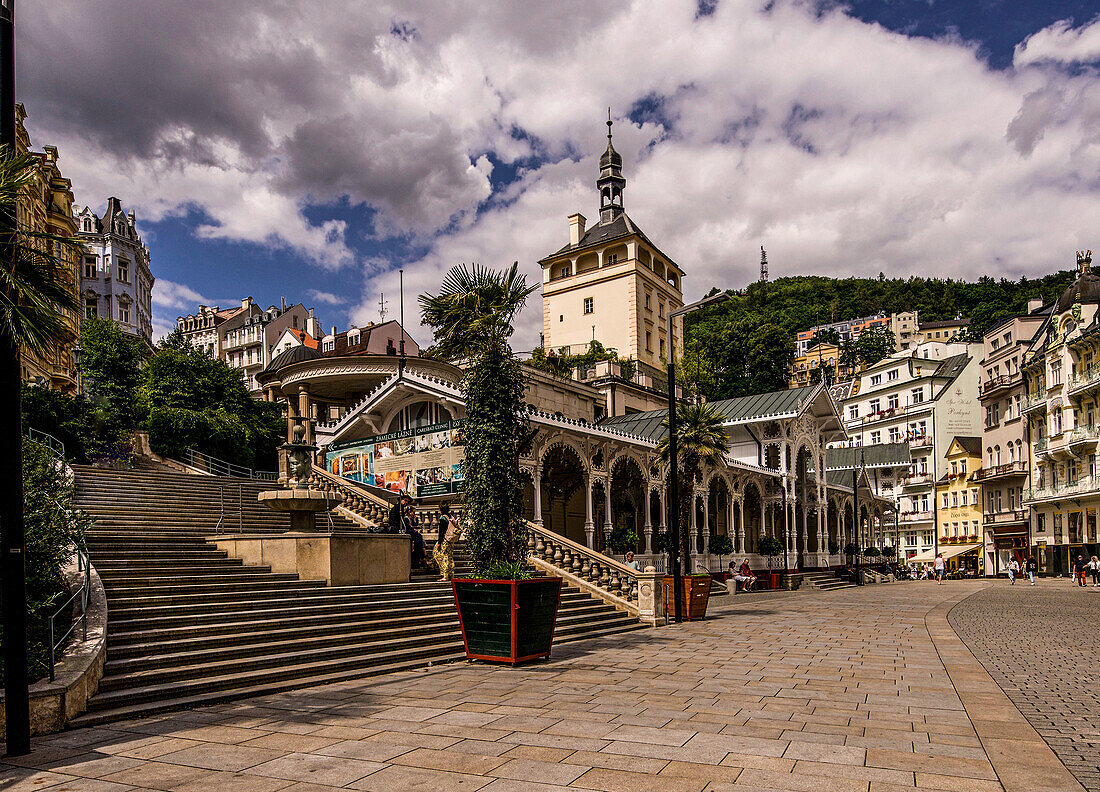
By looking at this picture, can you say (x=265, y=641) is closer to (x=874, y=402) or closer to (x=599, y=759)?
(x=599, y=759)

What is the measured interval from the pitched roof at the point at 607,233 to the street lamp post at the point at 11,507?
195ft

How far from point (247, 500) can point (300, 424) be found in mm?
7183

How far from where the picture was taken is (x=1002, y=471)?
55375 millimetres

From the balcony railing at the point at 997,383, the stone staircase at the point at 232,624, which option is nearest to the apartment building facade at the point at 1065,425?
the balcony railing at the point at 997,383

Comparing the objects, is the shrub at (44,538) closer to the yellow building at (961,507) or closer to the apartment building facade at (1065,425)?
the apartment building facade at (1065,425)

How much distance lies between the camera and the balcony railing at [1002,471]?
177ft

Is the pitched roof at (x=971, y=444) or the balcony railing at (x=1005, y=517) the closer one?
the balcony railing at (x=1005, y=517)

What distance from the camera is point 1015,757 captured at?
6418mm

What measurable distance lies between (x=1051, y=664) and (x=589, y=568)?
381 inches

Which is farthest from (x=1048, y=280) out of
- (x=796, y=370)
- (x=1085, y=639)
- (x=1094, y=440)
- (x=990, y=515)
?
(x=1085, y=639)

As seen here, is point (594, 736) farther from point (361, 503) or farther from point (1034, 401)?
point (1034, 401)

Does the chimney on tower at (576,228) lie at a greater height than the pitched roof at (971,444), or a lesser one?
greater

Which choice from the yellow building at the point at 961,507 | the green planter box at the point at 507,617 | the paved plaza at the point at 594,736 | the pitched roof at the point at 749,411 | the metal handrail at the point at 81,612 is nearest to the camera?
the paved plaza at the point at 594,736

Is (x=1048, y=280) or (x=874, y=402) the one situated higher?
(x=1048, y=280)
